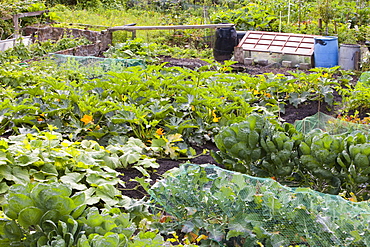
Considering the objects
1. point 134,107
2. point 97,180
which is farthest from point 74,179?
point 134,107

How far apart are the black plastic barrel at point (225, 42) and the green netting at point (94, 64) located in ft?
6.31

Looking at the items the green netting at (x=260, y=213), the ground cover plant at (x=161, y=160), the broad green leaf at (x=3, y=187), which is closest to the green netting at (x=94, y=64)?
the ground cover plant at (x=161, y=160)

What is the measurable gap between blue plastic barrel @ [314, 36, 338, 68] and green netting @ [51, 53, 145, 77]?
10.5 ft

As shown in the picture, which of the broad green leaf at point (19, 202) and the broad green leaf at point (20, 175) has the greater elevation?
the broad green leaf at point (19, 202)

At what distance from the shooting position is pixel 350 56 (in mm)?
8039

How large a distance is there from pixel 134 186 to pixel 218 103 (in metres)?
1.42

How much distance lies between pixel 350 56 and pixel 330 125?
4.35 metres

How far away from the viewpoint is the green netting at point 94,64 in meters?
7.09

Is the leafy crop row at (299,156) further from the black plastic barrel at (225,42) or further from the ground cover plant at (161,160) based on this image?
the black plastic barrel at (225,42)

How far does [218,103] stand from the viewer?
4.66 m

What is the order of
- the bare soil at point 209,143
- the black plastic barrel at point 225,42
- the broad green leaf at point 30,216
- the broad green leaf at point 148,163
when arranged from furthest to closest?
1. the black plastic barrel at point 225,42
2. the broad green leaf at point 148,163
3. the bare soil at point 209,143
4. the broad green leaf at point 30,216

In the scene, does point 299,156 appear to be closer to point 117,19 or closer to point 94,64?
point 94,64

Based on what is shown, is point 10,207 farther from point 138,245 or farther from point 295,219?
point 295,219

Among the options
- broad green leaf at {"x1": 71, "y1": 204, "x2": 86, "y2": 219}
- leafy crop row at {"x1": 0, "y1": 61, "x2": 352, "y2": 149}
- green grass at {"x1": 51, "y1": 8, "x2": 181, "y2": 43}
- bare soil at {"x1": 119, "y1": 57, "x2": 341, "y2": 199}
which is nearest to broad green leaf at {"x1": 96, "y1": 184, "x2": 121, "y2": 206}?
bare soil at {"x1": 119, "y1": 57, "x2": 341, "y2": 199}
